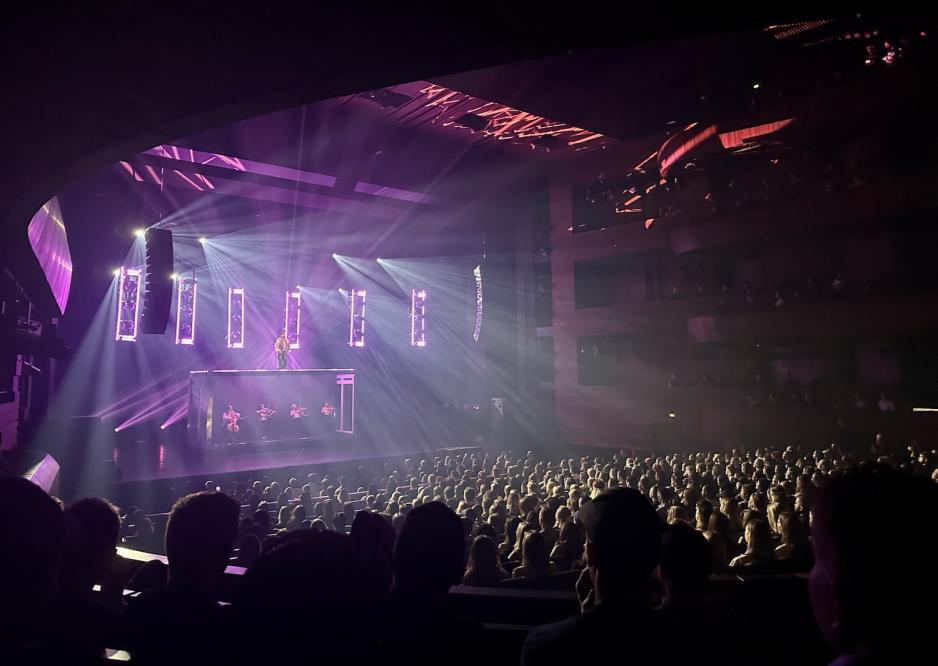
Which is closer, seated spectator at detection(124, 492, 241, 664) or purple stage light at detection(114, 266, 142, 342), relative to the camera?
seated spectator at detection(124, 492, 241, 664)

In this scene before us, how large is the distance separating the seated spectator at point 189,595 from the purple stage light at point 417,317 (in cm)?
2692

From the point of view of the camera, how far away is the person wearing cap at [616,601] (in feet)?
5.83

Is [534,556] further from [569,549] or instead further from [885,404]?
[885,404]

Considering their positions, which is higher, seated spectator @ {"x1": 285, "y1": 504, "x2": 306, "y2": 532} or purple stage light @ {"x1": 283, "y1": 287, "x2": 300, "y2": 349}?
purple stage light @ {"x1": 283, "y1": 287, "x2": 300, "y2": 349}

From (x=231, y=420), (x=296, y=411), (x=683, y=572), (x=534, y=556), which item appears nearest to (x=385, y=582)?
(x=683, y=572)

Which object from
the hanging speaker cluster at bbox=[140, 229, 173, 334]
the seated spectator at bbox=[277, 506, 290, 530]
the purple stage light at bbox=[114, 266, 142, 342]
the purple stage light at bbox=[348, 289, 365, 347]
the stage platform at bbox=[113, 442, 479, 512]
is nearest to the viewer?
the seated spectator at bbox=[277, 506, 290, 530]

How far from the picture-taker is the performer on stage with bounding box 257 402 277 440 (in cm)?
2531

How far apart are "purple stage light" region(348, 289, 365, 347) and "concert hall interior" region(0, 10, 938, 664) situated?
0.15m

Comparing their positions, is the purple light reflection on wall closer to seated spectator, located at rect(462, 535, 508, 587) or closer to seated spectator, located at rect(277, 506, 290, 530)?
seated spectator, located at rect(277, 506, 290, 530)

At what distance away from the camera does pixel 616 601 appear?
2.06 meters

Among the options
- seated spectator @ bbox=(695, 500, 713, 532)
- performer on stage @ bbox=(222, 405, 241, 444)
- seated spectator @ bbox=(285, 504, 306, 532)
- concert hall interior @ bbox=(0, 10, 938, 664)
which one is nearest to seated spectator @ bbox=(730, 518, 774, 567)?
concert hall interior @ bbox=(0, 10, 938, 664)

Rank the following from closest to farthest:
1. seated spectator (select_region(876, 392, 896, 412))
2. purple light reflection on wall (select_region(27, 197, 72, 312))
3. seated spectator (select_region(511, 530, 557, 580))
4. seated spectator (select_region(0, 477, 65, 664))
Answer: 1. seated spectator (select_region(0, 477, 65, 664))
2. seated spectator (select_region(511, 530, 557, 580))
3. purple light reflection on wall (select_region(27, 197, 72, 312))
4. seated spectator (select_region(876, 392, 896, 412))

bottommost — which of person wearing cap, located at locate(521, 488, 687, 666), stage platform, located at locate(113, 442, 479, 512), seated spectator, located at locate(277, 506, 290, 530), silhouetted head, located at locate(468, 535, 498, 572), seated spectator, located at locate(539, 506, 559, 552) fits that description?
stage platform, located at locate(113, 442, 479, 512)

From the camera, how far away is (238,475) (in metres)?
17.9
